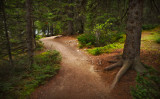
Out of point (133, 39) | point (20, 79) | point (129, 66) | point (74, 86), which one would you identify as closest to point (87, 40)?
point (133, 39)

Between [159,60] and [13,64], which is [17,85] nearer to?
[13,64]

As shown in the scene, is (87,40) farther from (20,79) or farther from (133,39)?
(20,79)

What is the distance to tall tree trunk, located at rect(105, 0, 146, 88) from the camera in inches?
168

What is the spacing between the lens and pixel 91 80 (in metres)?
4.81

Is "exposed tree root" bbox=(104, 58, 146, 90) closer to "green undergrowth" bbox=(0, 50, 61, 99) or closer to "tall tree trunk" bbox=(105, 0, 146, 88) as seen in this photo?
"tall tree trunk" bbox=(105, 0, 146, 88)

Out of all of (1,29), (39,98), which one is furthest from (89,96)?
(1,29)

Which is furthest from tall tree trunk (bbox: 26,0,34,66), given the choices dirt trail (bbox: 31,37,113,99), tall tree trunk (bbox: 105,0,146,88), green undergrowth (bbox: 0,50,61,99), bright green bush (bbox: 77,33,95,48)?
bright green bush (bbox: 77,33,95,48)

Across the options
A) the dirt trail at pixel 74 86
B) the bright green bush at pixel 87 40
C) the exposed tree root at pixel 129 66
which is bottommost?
the dirt trail at pixel 74 86

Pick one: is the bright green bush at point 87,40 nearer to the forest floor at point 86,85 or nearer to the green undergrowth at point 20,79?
the forest floor at point 86,85

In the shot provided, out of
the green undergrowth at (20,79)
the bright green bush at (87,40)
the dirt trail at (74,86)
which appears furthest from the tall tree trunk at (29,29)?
the bright green bush at (87,40)

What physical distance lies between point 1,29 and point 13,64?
6.73 feet

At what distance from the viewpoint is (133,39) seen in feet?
14.8

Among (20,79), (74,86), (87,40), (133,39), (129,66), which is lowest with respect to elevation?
(74,86)

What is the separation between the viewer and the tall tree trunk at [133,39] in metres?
4.26
